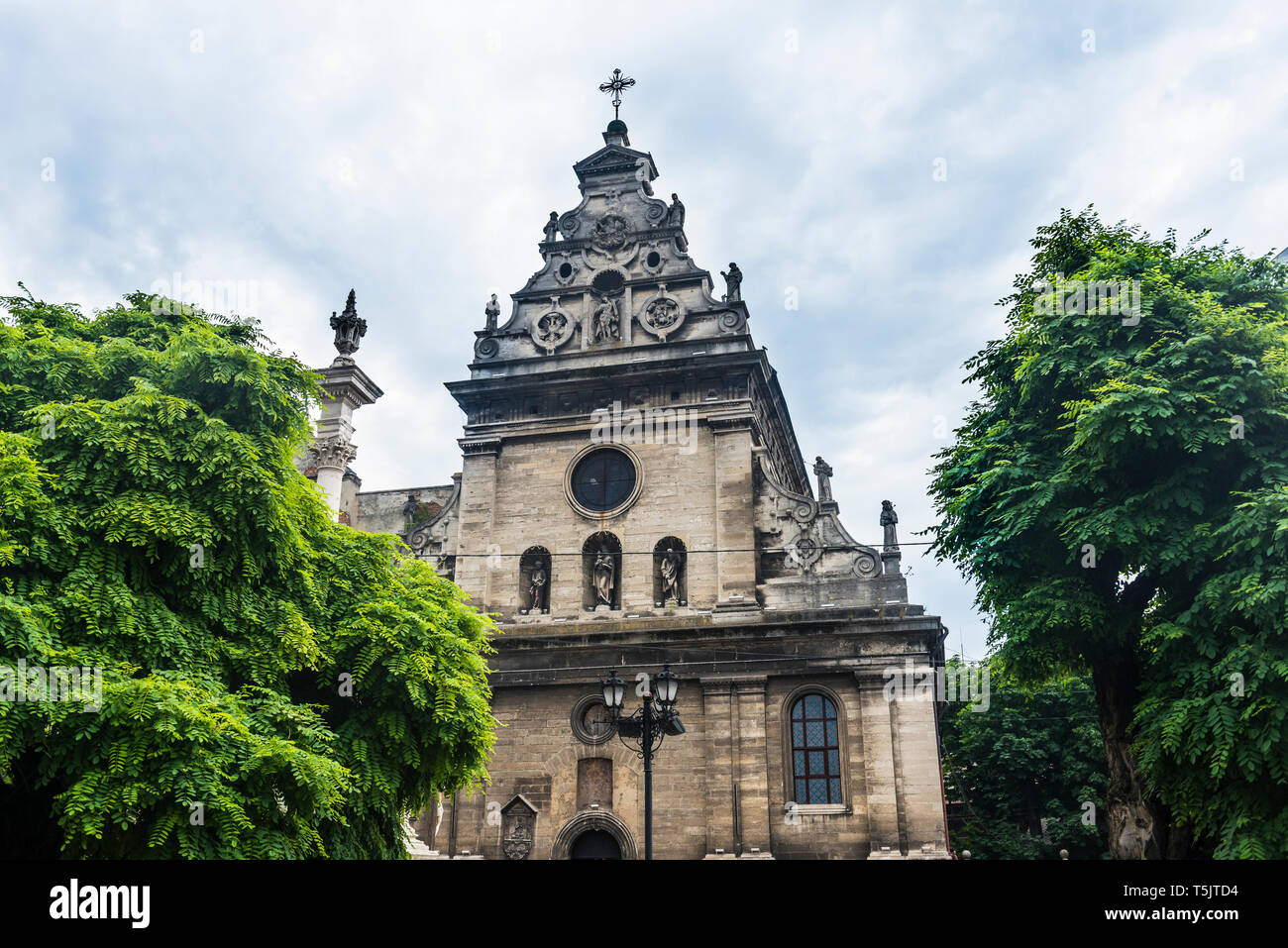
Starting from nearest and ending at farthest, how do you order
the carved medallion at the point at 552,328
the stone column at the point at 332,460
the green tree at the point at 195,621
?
the green tree at the point at 195,621, the stone column at the point at 332,460, the carved medallion at the point at 552,328

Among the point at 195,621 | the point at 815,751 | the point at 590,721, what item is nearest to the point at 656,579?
the point at 590,721

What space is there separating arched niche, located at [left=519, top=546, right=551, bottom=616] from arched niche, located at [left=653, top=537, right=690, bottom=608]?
2943mm

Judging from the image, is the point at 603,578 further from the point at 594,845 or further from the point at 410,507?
the point at 410,507

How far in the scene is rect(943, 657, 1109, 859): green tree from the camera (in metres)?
35.0

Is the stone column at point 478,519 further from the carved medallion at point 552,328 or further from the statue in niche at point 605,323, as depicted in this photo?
the statue in niche at point 605,323

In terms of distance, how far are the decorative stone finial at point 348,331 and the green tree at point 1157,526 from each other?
1269 centimetres

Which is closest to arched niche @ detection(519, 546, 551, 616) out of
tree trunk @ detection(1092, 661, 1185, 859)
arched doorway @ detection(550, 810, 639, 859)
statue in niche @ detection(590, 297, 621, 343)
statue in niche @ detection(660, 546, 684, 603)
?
statue in niche @ detection(660, 546, 684, 603)

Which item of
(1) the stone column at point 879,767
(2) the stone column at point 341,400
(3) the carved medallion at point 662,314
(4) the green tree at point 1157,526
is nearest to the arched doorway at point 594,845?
(1) the stone column at point 879,767

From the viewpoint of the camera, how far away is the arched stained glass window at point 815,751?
24234mm

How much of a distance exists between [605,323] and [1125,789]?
60.7 feet

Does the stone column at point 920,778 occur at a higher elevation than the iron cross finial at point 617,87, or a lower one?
lower

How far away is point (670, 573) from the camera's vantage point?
87.6ft
